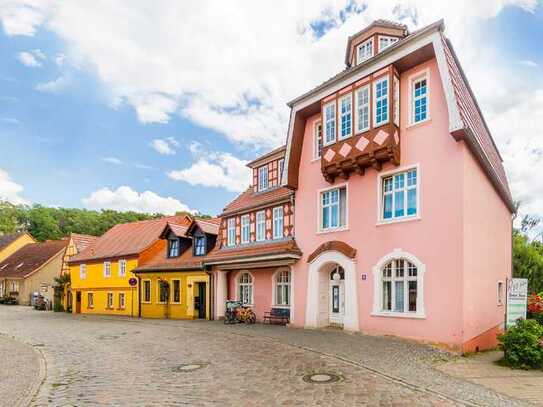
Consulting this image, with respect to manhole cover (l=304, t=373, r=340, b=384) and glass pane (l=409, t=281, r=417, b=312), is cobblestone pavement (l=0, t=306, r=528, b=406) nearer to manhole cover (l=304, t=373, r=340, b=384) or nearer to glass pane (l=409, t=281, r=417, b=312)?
manhole cover (l=304, t=373, r=340, b=384)

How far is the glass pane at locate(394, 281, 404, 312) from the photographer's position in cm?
1502

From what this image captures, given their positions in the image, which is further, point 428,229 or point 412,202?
point 412,202

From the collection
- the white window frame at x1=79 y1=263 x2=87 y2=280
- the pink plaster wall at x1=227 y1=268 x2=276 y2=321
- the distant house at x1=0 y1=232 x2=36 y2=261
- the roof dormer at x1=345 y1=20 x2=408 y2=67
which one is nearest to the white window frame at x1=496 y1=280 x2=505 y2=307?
the pink plaster wall at x1=227 y1=268 x2=276 y2=321

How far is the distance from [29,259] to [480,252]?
52.2 m

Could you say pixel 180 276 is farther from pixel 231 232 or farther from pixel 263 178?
pixel 263 178

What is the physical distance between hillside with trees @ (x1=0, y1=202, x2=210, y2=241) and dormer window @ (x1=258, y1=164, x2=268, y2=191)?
4872 cm

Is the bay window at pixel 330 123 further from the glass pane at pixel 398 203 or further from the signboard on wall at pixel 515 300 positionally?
the signboard on wall at pixel 515 300

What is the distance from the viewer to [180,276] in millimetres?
26594

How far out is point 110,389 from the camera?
9.34 m

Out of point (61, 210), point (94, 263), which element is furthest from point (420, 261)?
point (61, 210)

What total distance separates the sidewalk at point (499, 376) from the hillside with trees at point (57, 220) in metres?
62.4

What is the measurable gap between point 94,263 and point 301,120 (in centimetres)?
2337

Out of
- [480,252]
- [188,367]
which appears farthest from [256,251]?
[188,367]

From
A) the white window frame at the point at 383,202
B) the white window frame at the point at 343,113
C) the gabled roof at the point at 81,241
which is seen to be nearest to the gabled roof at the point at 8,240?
the gabled roof at the point at 81,241
